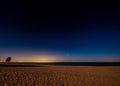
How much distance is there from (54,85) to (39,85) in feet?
4.67

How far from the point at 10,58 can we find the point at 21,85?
467 feet

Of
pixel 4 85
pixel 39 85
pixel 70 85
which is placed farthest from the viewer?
pixel 70 85

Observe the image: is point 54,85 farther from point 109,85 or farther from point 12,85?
point 109,85

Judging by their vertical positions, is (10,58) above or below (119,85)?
above

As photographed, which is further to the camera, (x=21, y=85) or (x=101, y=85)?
(x=101, y=85)

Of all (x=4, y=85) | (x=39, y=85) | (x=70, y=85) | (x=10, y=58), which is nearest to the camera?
(x=4, y=85)

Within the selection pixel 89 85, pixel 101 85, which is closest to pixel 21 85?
pixel 89 85

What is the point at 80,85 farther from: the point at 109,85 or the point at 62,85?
the point at 109,85

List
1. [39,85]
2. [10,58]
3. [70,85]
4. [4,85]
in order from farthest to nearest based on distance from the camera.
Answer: [10,58], [70,85], [39,85], [4,85]

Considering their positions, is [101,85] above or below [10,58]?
below

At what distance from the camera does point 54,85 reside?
507 inches

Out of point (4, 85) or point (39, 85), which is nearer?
point (4, 85)

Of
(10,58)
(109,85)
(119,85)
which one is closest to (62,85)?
(109,85)

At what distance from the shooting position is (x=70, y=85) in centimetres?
1358
